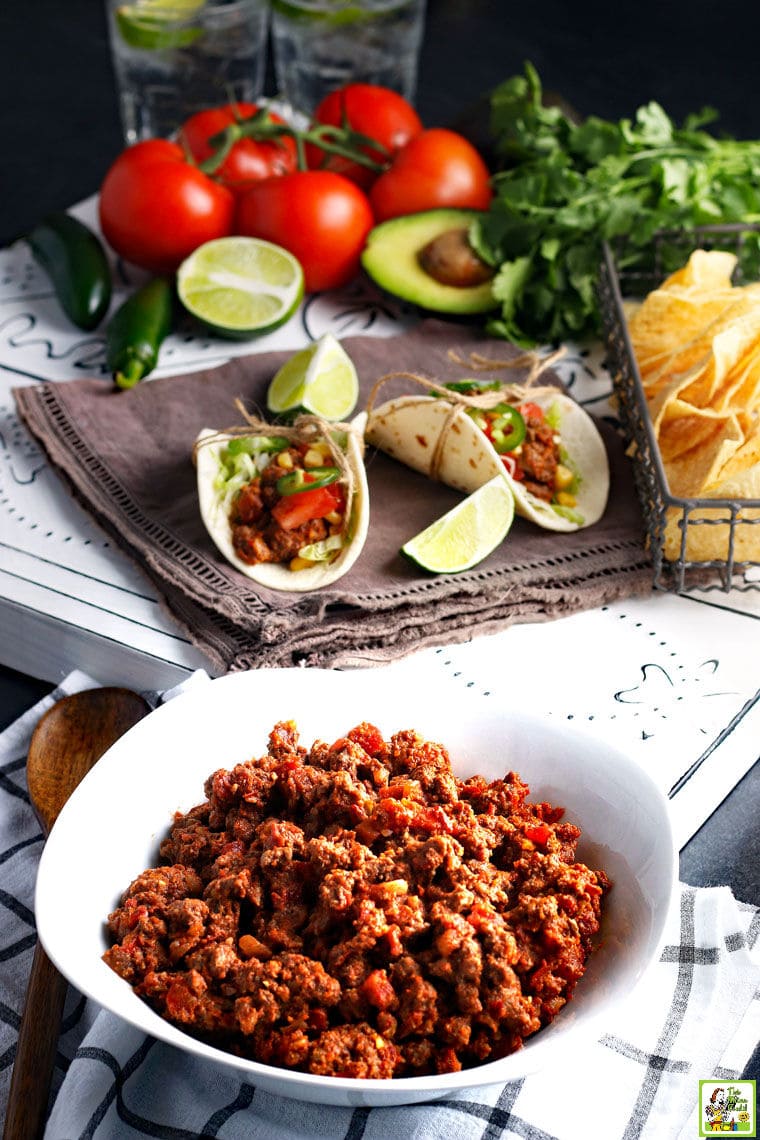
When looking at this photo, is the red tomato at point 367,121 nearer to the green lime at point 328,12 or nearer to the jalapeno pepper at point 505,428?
the green lime at point 328,12

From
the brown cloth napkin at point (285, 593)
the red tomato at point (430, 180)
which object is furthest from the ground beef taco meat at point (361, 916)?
the red tomato at point (430, 180)

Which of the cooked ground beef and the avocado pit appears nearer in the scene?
the cooked ground beef

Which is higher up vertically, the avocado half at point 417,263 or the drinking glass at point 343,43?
the drinking glass at point 343,43

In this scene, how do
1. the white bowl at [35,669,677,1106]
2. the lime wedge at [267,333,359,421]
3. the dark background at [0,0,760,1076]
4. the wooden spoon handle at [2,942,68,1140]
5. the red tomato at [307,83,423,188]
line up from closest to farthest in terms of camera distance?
the white bowl at [35,669,677,1106] → the wooden spoon handle at [2,942,68,1140] → the lime wedge at [267,333,359,421] → the red tomato at [307,83,423,188] → the dark background at [0,0,760,1076]

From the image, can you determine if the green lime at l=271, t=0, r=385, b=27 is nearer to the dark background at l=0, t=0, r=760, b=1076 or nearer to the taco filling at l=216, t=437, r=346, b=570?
the dark background at l=0, t=0, r=760, b=1076

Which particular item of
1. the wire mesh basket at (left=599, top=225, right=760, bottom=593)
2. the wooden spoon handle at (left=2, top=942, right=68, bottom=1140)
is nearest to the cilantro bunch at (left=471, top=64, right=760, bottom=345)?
the wire mesh basket at (left=599, top=225, right=760, bottom=593)

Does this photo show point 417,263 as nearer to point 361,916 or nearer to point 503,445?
point 503,445

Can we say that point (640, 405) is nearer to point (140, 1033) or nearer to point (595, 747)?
point (595, 747)
